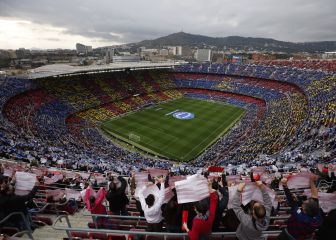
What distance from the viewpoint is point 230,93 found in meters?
60.8

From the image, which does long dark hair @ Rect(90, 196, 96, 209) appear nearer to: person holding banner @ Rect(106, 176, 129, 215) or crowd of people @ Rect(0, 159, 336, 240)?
crowd of people @ Rect(0, 159, 336, 240)

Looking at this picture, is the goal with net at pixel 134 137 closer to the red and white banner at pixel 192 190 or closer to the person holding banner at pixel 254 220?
the red and white banner at pixel 192 190

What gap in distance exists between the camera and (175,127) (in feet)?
137

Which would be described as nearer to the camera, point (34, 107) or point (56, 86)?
point (34, 107)

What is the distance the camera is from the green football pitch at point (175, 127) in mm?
34125

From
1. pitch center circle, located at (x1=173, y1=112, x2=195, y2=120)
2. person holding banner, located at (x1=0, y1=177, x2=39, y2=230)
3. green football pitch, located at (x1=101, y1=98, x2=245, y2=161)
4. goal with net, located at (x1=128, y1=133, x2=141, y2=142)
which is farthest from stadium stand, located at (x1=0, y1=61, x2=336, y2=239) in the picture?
pitch center circle, located at (x1=173, y1=112, x2=195, y2=120)

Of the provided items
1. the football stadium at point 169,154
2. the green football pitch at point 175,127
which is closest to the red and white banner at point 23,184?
the football stadium at point 169,154

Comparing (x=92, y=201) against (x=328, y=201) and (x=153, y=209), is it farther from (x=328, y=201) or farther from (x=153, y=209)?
(x=328, y=201)

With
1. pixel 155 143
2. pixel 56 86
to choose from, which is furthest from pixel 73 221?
pixel 56 86

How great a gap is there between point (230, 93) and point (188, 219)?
193 feet

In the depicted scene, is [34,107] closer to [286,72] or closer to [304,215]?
[304,215]

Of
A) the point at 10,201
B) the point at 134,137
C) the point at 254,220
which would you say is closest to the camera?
the point at 254,220

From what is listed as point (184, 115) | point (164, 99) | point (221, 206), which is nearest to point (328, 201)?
point (221, 206)

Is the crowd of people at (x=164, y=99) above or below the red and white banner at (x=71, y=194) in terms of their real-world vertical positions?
below
